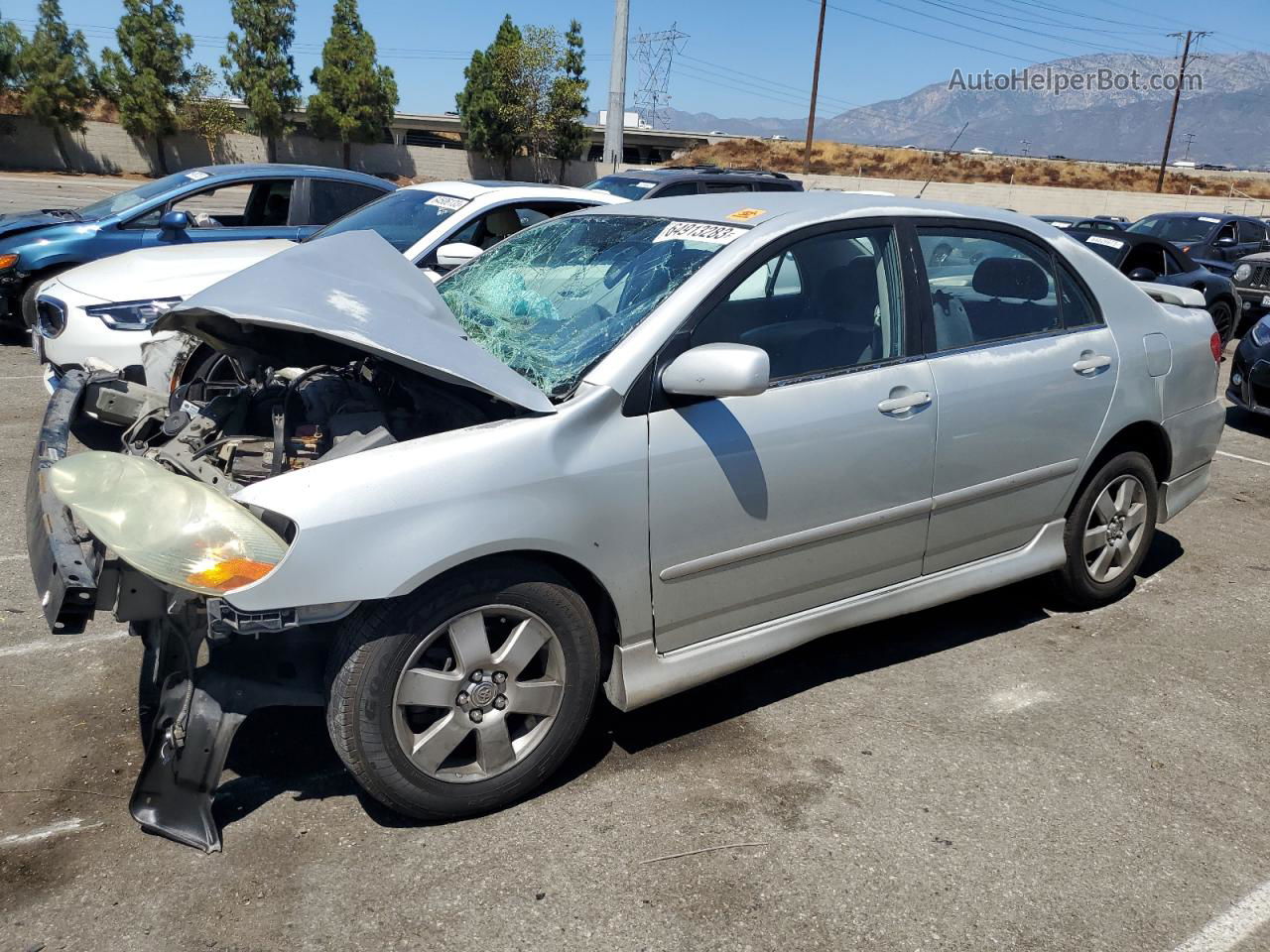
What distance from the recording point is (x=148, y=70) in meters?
49.5

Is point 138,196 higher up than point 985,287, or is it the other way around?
point 985,287

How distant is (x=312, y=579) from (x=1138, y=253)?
42.4 ft

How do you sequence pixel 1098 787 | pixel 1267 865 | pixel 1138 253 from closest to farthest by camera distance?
pixel 1267 865
pixel 1098 787
pixel 1138 253

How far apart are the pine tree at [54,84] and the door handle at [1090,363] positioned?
54.5 m

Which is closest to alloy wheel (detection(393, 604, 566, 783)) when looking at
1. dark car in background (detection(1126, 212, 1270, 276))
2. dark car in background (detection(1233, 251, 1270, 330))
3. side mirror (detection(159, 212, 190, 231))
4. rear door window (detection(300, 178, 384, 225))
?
side mirror (detection(159, 212, 190, 231))

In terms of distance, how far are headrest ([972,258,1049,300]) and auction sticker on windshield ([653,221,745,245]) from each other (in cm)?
108

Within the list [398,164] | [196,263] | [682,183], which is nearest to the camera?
[196,263]

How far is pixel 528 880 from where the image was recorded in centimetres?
273

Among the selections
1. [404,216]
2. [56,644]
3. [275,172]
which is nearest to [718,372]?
[56,644]

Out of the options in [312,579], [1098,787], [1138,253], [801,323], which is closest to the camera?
[312,579]

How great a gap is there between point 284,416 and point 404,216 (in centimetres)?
452

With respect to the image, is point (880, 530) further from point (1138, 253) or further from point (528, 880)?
point (1138, 253)

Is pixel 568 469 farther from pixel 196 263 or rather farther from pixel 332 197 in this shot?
pixel 332 197

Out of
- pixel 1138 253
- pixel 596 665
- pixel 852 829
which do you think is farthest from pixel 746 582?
pixel 1138 253
